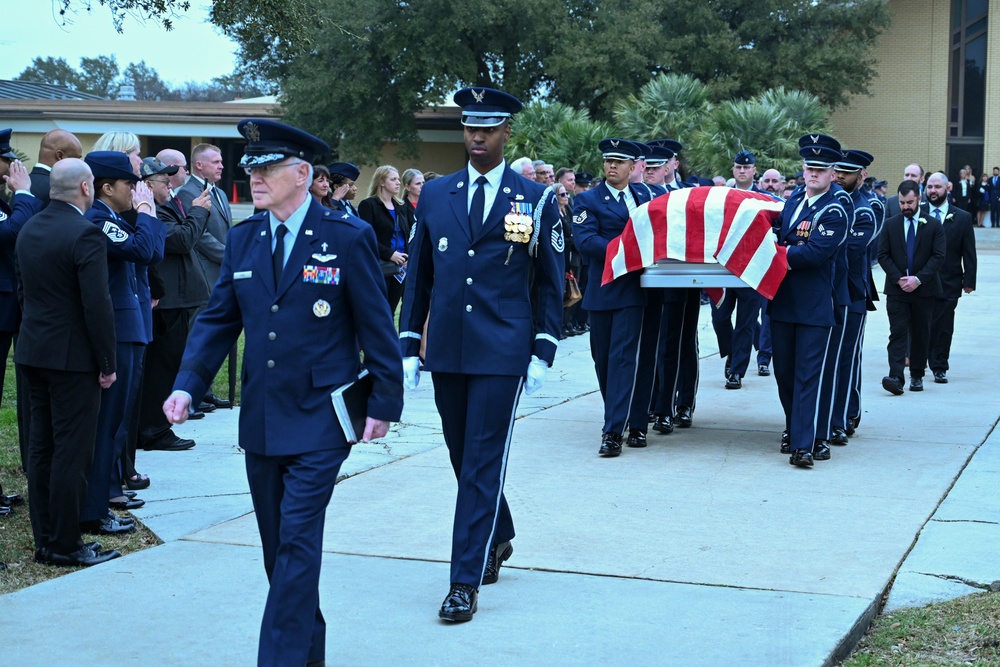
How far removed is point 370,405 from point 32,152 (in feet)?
143

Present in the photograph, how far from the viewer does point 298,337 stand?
407 centimetres

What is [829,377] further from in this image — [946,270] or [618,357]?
[946,270]

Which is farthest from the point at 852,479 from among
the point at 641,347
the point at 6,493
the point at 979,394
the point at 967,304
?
the point at 967,304

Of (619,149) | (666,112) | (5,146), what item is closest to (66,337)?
(5,146)

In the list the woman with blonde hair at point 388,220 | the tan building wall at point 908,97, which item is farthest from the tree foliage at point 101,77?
the woman with blonde hair at point 388,220

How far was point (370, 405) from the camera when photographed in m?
4.14

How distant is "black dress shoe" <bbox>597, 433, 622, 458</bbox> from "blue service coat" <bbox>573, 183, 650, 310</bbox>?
881 mm

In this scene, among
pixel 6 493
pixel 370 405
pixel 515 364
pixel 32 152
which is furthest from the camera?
pixel 32 152

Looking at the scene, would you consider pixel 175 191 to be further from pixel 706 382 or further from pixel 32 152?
pixel 32 152

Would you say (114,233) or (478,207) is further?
(114,233)

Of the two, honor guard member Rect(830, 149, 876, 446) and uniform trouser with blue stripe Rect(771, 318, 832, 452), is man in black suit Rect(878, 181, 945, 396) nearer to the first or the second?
honor guard member Rect(830, 149, 876, 446)

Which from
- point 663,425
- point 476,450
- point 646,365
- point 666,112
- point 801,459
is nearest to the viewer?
point 476,450

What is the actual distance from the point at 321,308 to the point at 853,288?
19.1ft

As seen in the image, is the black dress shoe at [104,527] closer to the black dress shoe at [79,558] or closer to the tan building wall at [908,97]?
the black dress shoe at [79,558]
